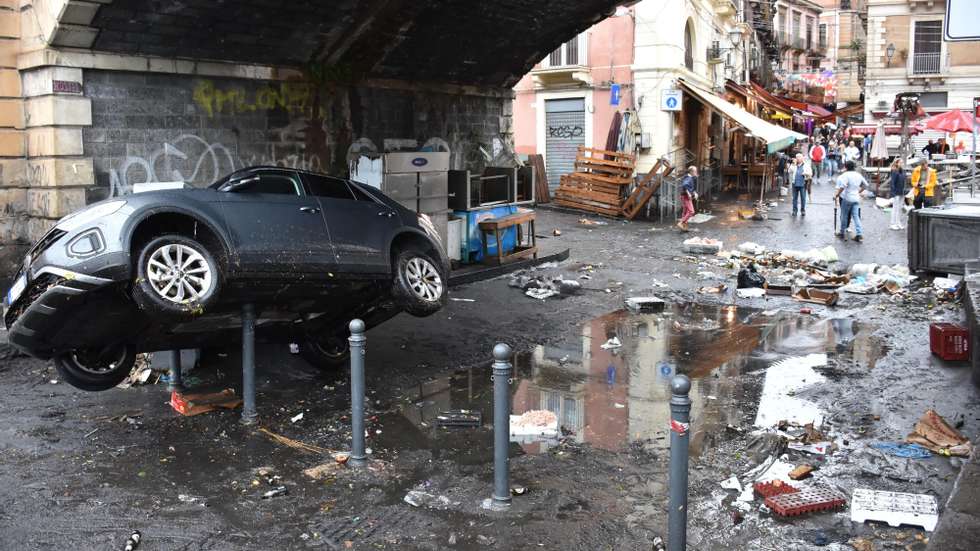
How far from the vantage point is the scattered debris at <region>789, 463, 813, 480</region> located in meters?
6.26

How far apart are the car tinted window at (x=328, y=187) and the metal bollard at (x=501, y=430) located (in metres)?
3.52

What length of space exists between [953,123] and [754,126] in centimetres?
588

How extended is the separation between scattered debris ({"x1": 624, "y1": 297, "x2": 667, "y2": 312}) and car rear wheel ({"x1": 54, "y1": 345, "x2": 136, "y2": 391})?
764 centimetres

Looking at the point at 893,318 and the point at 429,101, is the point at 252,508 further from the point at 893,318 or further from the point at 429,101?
the point at 429,101

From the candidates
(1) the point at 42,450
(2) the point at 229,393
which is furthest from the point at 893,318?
(1) the point at 42,450

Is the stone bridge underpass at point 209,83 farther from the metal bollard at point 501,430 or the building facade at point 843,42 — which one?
the building facade at point 843,42

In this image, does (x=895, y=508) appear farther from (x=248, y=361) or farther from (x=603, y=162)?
(x=603, y=162)

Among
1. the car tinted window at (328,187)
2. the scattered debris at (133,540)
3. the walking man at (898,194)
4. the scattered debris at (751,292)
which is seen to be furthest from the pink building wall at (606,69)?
the scattered debris at (133,540)

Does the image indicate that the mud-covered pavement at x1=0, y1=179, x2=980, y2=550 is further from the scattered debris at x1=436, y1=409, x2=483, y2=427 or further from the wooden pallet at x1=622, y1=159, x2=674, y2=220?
the wooden pallet at x1=622, y1=159, x2=674, y2=220

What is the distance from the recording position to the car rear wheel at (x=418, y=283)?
8562 mm

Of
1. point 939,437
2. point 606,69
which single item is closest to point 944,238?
point 939,437

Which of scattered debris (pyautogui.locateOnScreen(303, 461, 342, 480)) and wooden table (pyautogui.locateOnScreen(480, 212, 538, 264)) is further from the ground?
wooden table (pyautogui.locateOnScreen(480, 212, 538, 264))

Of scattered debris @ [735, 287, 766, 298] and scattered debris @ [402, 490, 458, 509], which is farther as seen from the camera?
scattered debris @ [735, 287, 766, 298]

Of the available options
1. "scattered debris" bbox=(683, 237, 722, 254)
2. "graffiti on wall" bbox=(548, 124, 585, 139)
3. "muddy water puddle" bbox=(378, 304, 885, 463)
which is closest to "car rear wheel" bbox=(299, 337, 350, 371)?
"muddy water puddle" bbox=(378, 304, 885, 463)
